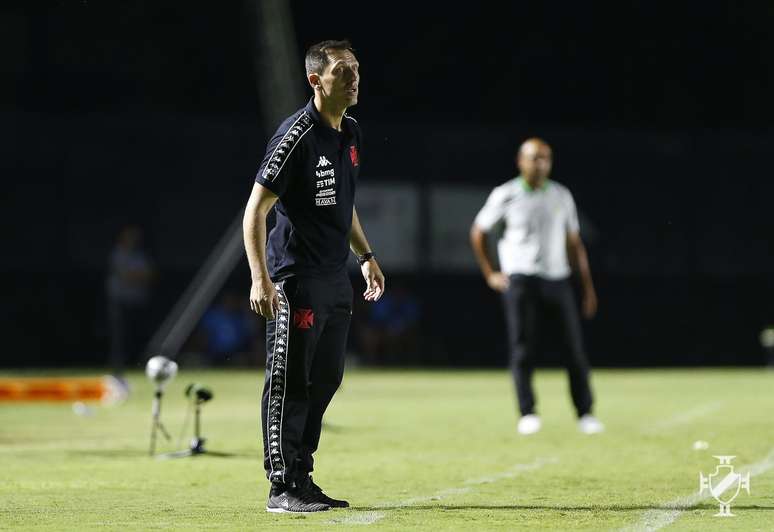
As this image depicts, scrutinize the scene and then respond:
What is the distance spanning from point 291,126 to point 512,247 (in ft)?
19.2

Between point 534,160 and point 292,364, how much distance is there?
577 cm

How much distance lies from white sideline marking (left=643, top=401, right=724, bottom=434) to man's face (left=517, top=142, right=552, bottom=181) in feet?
7.26

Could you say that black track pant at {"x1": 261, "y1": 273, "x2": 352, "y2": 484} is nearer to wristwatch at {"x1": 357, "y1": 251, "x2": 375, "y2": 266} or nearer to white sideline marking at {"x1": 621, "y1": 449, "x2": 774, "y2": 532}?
wristwatch at {"x1": 357, "y1": 251, "x2": 375, "y2": 266}

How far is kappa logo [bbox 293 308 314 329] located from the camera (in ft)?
25.8

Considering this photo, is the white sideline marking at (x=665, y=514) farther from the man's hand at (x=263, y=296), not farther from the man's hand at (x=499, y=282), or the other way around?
the man's hand at (x=499, y=282)

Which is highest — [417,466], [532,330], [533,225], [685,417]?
[533,225]

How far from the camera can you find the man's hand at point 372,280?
27.4 feet

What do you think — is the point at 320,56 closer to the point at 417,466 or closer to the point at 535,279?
the point at 417,466

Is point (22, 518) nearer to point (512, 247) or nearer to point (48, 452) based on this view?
point (48, 452)

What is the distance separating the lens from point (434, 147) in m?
27.2

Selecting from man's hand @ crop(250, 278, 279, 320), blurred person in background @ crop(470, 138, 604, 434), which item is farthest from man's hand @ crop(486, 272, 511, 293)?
man's hand @ crop(250, 278, 279, 320)

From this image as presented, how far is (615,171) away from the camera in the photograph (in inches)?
1067

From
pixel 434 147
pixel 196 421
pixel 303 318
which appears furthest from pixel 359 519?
pixel 434 147

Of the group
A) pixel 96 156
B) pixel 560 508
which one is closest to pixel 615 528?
pixel 560 508
